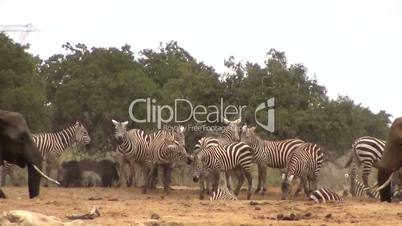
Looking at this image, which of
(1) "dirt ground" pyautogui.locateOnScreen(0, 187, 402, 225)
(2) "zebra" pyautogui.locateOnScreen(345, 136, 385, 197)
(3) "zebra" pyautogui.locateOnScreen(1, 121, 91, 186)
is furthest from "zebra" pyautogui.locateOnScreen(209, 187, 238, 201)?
(3) "zebra" pyautogui.locateOnScreen(1, 121, 91, 186)

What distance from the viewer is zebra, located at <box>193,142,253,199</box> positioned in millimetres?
19214

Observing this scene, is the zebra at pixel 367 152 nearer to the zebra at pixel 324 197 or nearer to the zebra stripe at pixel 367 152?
the zebra stripe at pixel 367 152

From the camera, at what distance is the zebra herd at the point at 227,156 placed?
61.5 feet

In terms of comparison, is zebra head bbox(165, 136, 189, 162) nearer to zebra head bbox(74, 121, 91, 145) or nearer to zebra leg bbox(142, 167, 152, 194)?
zebra leg bbox(142, 167, 152, 194)

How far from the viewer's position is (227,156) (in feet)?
63.8

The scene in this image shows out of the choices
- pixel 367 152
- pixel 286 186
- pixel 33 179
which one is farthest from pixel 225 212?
pixel 367 152

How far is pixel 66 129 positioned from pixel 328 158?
28.6 ft

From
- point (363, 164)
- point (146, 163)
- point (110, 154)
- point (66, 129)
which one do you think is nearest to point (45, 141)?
point (66, 129)

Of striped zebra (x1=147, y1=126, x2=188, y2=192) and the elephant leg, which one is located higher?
striped zebra (x1=147, y1=126, x2=188, y2=192)

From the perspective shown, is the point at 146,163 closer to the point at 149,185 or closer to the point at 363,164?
the point at 149,185

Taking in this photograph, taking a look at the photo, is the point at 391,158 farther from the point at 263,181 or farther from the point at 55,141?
the point at 55,141

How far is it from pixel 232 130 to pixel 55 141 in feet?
16.2

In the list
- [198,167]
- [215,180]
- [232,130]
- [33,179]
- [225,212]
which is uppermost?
[232,130]

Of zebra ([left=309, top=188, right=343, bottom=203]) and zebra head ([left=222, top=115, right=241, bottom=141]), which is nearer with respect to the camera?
zebra ([left=309, top=188, right=343, bottom=203])
